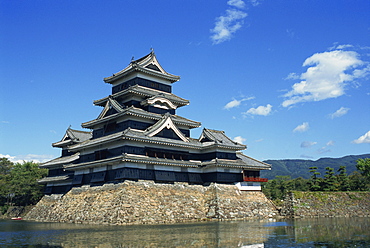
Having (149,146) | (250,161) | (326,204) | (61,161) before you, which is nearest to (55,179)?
(61,161)

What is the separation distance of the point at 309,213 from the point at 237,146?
10422 millimetres

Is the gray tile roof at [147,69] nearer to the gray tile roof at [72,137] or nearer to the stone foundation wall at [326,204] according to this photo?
the gray tile roof at [72,137]

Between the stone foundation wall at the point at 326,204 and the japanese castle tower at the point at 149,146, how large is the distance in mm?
4111

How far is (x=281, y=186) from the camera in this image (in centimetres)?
5862

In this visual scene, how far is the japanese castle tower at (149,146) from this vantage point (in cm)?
3108

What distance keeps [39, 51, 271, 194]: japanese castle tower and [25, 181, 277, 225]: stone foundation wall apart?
41.5 inches

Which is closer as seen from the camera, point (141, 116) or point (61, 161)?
point (141, 116)

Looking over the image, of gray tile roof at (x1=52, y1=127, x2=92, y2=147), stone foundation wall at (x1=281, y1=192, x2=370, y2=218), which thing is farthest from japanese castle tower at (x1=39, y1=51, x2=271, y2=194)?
stone foundation wall at (x1=281, y1=192, x2=370, y2=218)

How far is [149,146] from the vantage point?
105 feet

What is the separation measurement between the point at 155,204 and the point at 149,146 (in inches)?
230

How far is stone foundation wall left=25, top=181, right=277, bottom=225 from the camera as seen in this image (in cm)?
2727

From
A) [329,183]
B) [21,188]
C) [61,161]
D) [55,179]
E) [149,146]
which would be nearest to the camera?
[149,146]

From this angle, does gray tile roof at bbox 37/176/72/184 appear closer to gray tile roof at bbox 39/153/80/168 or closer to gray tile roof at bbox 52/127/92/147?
gray tile roof at bbox 39/153/80/168

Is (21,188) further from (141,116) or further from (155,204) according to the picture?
(155,204)
